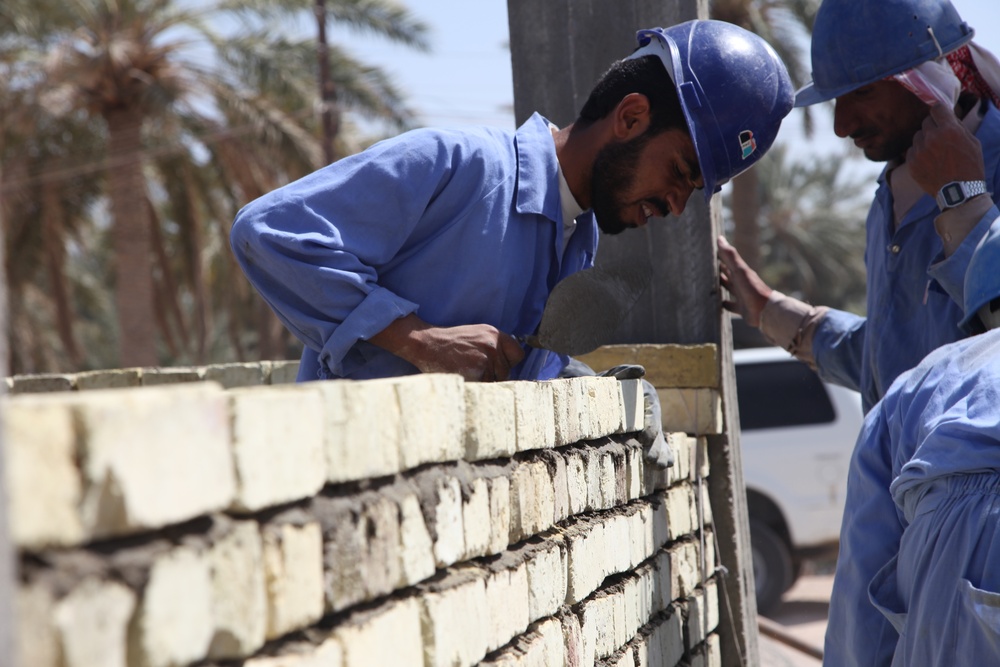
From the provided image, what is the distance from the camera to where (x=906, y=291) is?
12.8 feet

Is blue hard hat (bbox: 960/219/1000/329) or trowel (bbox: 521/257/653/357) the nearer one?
trowel (bbox: 521/257/653/357)

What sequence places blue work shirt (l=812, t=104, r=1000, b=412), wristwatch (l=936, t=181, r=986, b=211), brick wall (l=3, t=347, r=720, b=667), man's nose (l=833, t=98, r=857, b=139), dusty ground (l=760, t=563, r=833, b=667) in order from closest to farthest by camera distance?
1. brick wall (l=3, t=347, r=720, b=667)
2. wristwatch (l=936, t=181, r=986, b=211)
3. blue work shirt (l=812, t=104, r=1000, b=412)
4. man's nose (l=833, t=98, r=857, b=139)
5. dusty ground (l=760, t=563, r=833, b=667)

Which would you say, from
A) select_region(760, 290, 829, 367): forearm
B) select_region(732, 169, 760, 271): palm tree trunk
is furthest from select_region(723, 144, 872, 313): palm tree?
select_region(760, 290, 829, 367): forearm

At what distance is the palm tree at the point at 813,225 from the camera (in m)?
23.8

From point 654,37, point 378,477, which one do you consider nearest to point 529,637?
point 378,477

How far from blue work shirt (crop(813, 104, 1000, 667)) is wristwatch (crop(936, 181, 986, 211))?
84 millimetres

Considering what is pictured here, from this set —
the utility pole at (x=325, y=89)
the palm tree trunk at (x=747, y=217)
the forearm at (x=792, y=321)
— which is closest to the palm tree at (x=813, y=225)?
the palm tree trunk at (x=747, y=217)

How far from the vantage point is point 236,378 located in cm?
473

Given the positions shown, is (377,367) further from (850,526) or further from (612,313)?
(850,526)

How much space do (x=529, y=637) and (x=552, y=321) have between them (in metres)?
0.89

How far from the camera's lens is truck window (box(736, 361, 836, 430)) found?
9.39 m

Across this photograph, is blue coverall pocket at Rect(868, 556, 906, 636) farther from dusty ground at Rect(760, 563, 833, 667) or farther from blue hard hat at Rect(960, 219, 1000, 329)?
dusty ground at Rect(760, 563, 833, 667)

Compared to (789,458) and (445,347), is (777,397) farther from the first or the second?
(445,347)

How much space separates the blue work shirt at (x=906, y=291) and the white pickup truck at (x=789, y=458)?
5250 mm
